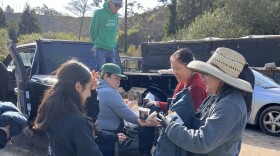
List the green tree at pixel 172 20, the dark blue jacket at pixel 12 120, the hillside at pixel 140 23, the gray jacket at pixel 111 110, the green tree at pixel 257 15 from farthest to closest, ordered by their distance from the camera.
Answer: the hillside at pixel 140 23 → the green tree at pixel 172 20 → the green tree at pixel 257 15 → the gray jacket at pixel 111 110 → the dark blue jacket at pixel 12 120

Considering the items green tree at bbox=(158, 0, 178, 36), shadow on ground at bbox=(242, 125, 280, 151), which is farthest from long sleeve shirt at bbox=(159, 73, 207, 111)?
green tree at bbox=(158, 0, 178, 36)

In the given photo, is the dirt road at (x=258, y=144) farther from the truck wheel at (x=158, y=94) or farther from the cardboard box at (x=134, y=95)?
the cardboard box at (x=134, y=95)

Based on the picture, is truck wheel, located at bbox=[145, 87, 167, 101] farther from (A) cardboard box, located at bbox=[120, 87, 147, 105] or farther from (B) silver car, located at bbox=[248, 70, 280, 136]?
(B) silver car, located at bbox=[248, 70, 280, 136]

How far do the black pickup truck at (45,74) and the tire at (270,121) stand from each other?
3394mm

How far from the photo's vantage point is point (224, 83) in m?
2.59

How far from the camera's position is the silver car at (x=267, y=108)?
8.64 meters

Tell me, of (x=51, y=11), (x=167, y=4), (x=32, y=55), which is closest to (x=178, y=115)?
(x=32, y=55)

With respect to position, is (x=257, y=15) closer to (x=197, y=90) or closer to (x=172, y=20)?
(x=172, y=20)

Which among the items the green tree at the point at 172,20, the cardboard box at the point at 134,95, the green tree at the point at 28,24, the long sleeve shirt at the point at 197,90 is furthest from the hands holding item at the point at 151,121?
the green tree at the point at 28,24

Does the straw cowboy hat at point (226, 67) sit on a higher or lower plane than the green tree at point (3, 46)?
higher

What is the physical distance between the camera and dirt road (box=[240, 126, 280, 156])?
690 cm

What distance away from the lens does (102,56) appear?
6.77 meters

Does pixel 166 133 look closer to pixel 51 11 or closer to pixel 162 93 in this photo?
pixel 162 93

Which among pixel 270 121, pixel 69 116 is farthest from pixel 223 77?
Answer: pixel 270 121
